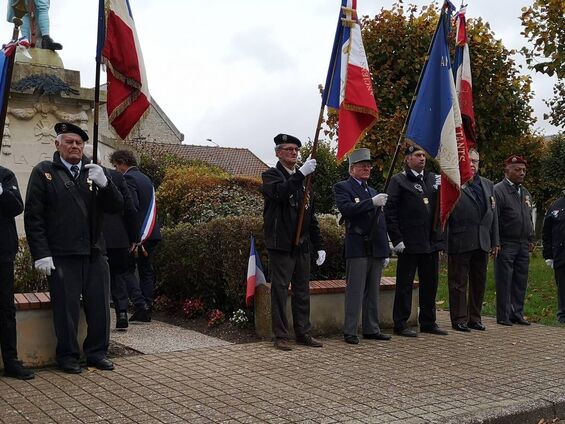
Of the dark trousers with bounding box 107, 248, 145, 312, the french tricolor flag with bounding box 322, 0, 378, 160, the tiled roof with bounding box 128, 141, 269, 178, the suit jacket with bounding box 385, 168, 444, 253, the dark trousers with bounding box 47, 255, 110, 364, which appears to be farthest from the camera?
the tiled roof with bounding box 128, 141, 269, 178

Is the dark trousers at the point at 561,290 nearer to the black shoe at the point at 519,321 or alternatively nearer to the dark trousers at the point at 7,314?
the black shoe at the point at 519,321

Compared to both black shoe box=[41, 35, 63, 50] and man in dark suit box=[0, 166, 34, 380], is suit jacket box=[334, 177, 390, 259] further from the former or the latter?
black shoe box=[41, 35, 63, 50]

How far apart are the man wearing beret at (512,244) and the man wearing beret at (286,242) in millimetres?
3018

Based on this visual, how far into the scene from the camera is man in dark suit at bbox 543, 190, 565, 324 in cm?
948

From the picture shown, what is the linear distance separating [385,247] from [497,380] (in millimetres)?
2143

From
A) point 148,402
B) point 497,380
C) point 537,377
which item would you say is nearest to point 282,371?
point 148,402

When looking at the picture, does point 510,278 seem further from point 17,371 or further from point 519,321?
point 17,371

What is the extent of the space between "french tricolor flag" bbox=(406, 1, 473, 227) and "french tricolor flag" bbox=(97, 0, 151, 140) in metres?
2.79

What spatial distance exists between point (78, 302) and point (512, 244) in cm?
555

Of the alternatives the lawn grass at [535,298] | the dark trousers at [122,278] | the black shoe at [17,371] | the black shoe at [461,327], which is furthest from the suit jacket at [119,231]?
the lawn grass at [535,298]

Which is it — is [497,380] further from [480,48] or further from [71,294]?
[480,48]

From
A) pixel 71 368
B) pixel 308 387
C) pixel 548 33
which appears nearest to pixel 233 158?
pixel 548 33

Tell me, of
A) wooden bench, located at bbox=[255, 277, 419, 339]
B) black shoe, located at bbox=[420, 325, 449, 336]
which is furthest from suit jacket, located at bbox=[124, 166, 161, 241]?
black shoe, located at bbox=[420, 325, 449, 336]

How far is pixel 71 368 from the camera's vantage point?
584cm
